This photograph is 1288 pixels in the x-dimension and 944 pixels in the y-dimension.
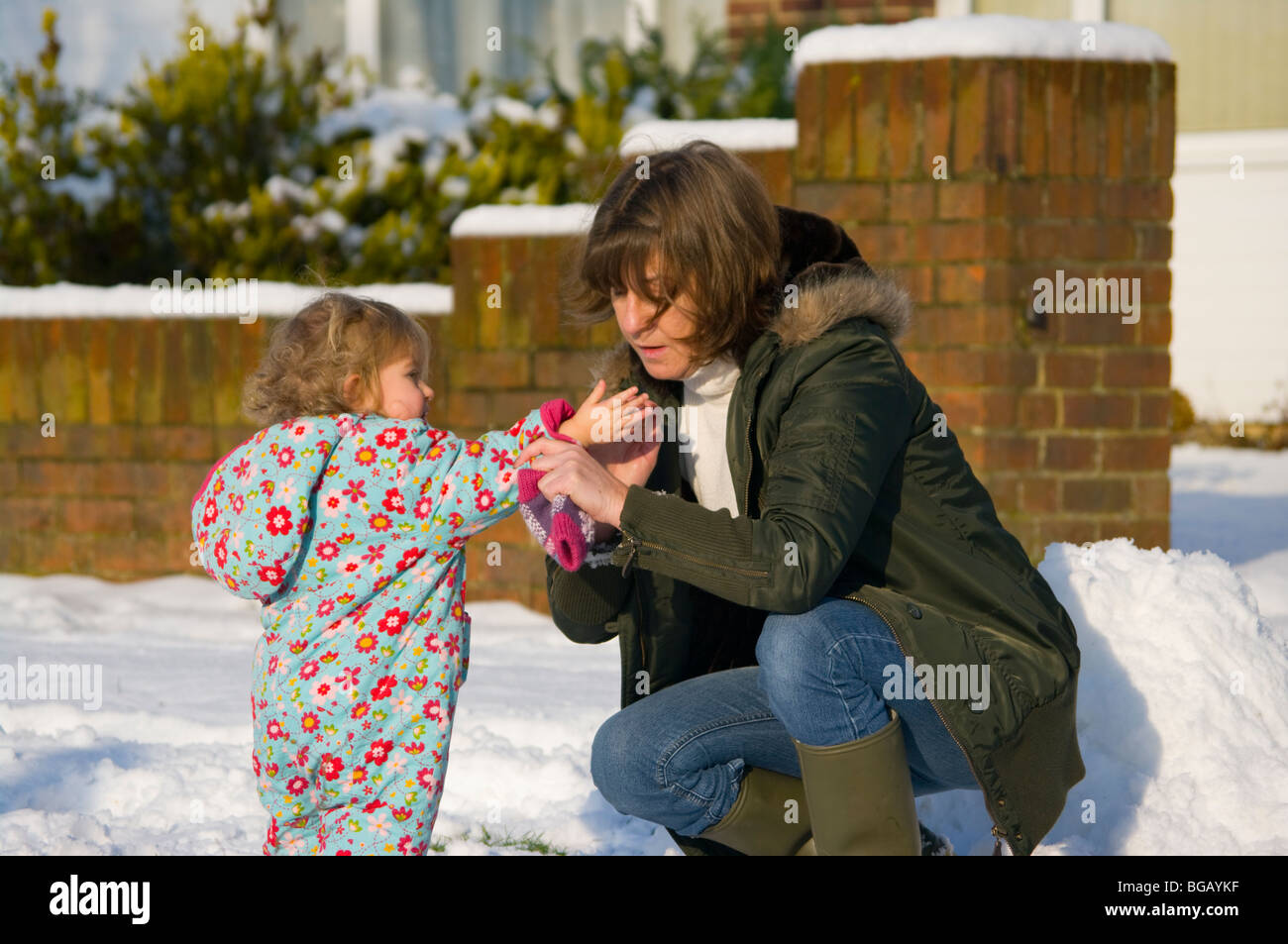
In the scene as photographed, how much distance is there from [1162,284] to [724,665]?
2.63m

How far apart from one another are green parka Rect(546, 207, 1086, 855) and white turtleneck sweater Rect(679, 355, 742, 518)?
0.19 metres

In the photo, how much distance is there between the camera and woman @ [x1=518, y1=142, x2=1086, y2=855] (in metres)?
2.21

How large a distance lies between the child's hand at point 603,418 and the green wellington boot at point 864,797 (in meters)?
0.65

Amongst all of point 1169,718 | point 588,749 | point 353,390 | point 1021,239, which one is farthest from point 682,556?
point 1021,239

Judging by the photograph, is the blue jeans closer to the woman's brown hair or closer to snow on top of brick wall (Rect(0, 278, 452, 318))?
the woman's brown hair

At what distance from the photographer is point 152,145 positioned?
6.23 m

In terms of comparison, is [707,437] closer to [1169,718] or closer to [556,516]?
[556,516]

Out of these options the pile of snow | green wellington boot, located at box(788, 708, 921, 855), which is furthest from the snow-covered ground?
green wellington boot, located at box(788, 708, 921, 855)

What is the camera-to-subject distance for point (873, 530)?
2355 mm

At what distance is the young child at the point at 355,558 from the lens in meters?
2.46

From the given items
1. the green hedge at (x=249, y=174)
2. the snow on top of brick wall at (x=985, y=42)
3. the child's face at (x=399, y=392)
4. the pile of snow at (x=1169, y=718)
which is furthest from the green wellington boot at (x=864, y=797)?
the green hedge at (x=249, y=174)

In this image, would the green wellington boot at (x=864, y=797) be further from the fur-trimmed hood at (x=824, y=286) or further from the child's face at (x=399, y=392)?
the child's face at (x=399, y=392)
